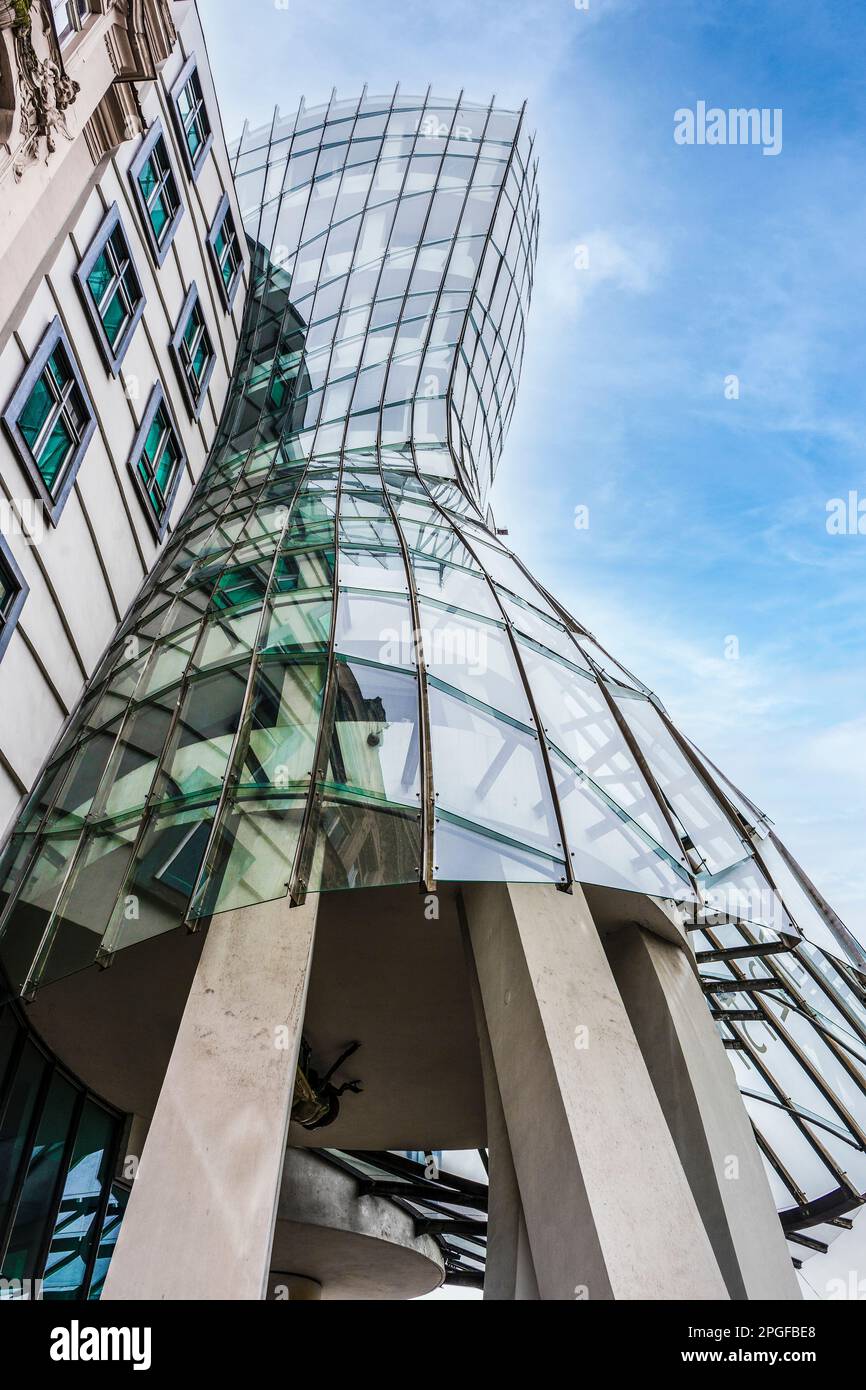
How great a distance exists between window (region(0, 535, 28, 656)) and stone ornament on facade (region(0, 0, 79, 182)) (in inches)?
143

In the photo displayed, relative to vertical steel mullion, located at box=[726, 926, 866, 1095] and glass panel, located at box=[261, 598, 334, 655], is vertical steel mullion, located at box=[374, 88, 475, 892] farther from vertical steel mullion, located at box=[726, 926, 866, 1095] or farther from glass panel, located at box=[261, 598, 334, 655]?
vertical steel mullion, located at box=[726, 926, 866, 1095]

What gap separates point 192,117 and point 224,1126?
15.9 meters

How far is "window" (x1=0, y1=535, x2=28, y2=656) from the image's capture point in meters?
9.81

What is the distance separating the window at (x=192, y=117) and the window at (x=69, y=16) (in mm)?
4288

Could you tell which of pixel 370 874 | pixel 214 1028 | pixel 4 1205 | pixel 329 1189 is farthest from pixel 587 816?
pixel 329 1189

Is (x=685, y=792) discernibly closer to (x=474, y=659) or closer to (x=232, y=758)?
(x=474, y=659)

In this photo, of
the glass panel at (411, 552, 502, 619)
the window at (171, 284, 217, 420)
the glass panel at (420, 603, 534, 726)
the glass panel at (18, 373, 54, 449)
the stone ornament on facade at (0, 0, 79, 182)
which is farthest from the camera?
the window at (171, 284, 217, 420)

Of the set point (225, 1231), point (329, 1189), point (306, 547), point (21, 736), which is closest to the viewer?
point (225, 1231)

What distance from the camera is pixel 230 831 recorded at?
8.42 meters

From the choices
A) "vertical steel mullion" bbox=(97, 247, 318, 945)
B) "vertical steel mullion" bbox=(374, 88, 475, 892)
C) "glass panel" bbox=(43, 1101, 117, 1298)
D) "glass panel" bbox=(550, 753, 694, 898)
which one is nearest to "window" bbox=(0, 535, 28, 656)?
"vertical steel mullion" bbox=(97, 247, 318, 945)

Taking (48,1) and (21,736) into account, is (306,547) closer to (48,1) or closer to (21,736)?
(21,736)

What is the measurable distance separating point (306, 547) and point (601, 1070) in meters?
8.48

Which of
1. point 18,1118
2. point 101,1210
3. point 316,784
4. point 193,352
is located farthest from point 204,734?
point 193,352

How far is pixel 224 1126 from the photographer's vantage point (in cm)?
651
